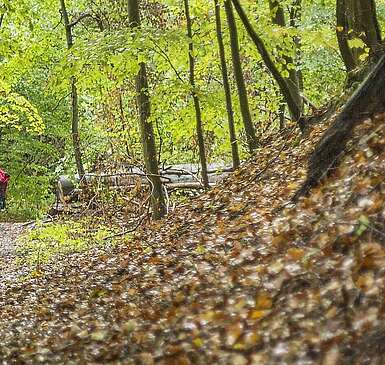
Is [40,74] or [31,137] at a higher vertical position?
[40,74]

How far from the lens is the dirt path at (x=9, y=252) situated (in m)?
13.2

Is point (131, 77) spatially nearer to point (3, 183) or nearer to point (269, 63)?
point (269, 63)

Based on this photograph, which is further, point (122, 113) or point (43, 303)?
point (122, 113)

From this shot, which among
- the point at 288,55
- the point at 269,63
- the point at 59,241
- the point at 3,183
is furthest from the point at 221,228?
the point at 3,183

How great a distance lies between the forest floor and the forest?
2 centimetres

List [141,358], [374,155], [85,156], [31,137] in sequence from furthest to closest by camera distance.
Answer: [31,137], [85,156], [374,155], [141,358]

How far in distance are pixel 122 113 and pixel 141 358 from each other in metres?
16.2

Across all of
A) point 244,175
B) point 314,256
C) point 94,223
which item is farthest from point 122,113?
point 314,256

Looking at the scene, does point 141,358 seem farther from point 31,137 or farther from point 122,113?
point 31,137

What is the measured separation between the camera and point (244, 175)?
38.0 feet

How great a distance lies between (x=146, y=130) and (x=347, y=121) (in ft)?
22.3

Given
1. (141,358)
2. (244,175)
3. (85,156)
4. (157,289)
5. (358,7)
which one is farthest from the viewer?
(85,156)

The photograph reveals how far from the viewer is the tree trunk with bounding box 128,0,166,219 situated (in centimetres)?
1284

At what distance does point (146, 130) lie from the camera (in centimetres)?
1337
